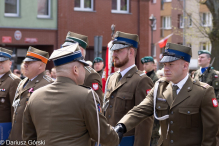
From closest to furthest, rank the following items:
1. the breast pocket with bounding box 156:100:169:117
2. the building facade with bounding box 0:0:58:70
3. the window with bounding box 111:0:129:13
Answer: the breast pocket with bounding box 156:100:169:117
the building facade with bounding box 0:0:58:70
the window with bounding box 111:0:129:13

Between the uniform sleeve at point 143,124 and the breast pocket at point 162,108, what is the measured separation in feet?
1.76

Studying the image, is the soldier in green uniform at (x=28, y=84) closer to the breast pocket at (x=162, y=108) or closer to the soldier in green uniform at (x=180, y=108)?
the soldier in green uniform at (x=180, y=108)

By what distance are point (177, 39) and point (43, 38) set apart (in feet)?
89.4

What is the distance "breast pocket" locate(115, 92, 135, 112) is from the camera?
536cm

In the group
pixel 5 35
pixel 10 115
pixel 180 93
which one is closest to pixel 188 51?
pixel 180 93

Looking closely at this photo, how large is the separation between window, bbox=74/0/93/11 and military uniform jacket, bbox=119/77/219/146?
19.9m

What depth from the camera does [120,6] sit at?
25.8m

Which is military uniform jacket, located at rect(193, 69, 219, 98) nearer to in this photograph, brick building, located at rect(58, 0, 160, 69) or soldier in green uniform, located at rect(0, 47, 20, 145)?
soldier in green uniform, located at rect(0, 47, 20, 145)

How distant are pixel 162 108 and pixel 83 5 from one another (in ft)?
66.5

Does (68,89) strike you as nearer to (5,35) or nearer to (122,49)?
(122,49)

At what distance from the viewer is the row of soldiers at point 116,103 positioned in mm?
3699

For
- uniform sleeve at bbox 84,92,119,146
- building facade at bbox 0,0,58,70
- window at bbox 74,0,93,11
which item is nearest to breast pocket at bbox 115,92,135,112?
uniform sleeve at bbox 84,92,119,146

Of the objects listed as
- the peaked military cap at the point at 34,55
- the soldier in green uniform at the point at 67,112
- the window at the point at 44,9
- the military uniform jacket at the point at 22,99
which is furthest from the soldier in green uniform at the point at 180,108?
the window at the point at 44,9

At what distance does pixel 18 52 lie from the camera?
22.9 m
